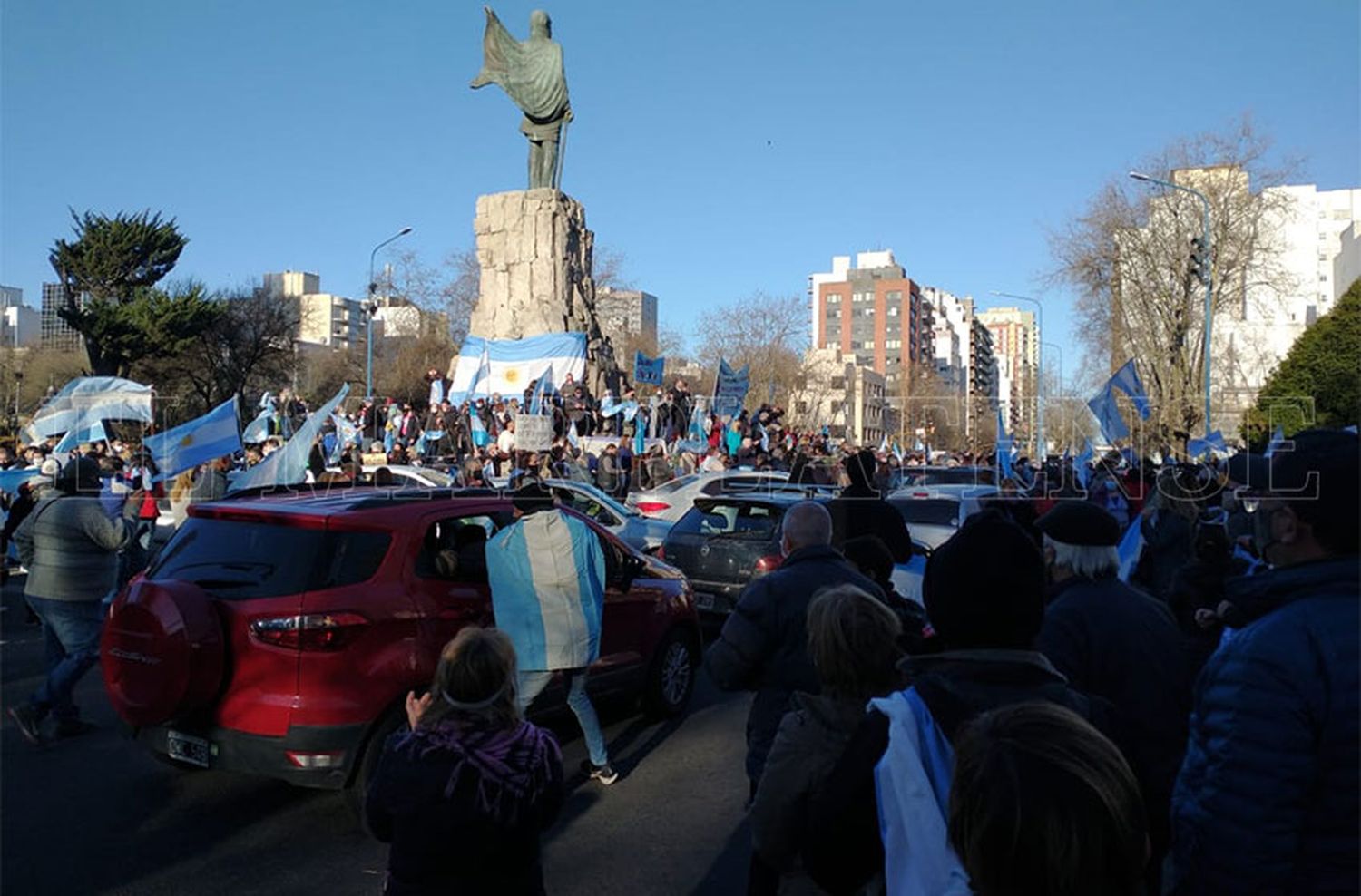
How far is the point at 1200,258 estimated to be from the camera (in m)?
37.8

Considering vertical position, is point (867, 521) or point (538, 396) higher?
point (538, 396)

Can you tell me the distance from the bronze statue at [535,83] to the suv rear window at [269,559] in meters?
26.1

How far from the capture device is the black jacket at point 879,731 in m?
2.24

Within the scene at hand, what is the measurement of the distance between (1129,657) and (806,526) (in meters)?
1.65

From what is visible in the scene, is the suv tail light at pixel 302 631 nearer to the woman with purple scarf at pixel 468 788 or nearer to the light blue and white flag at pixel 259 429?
the woman with purple scarf at pixel 468 788

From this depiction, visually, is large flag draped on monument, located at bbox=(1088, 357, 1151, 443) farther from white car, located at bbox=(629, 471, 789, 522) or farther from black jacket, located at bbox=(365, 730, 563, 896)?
black jacket, located at bbox=(365, 730, 563, 896)

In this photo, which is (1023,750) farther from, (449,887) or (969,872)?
(449,887)

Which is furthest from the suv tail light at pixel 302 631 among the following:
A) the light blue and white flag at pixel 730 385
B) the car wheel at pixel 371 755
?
the light blue and white flag at pixel 730 385

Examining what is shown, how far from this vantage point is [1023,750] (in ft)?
5.60

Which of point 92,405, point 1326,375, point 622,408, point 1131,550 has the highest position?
point 1326,375

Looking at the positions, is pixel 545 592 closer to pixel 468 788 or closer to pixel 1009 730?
pixel 468 788

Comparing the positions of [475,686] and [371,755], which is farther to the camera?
[371,755]

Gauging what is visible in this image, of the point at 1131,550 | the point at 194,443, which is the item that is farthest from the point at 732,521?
the point at 194,443

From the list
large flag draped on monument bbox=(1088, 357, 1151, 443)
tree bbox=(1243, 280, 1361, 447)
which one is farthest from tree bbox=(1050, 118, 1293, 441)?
large flag draped on monument bbox=(1088, 357, 1151, 443)
